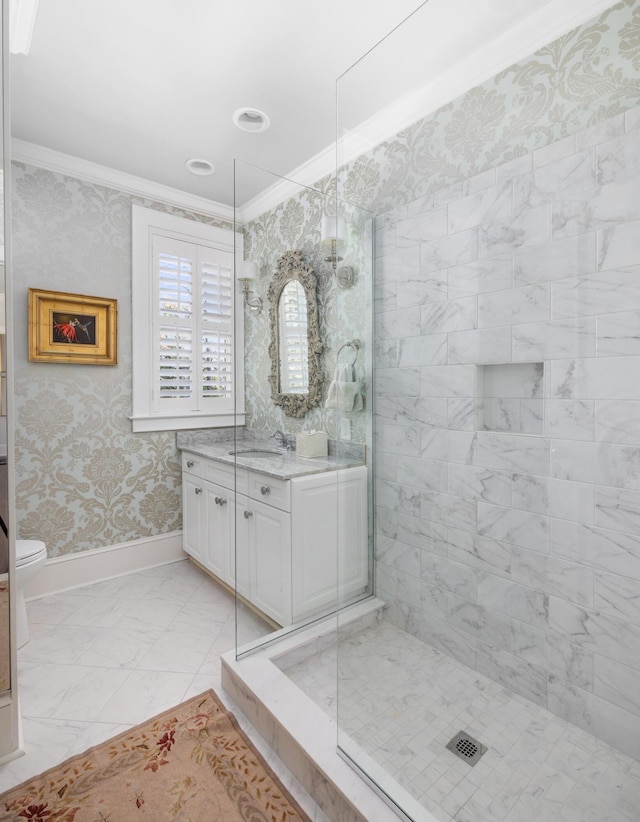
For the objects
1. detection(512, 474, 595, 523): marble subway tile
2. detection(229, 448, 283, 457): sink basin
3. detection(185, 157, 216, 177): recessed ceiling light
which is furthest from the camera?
detection(185, 157, 216, 177): recessed ceiling light

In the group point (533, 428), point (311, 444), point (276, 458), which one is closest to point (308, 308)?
point (311, 444)

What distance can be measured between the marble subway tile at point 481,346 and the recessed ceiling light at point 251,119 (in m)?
1.70

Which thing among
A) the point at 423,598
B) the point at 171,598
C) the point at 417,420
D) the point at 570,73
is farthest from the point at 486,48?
the point at 171,598

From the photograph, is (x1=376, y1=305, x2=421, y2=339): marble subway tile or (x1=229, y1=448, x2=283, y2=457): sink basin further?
(x1=229, y1=448, x2=283, y2=457): sink basin

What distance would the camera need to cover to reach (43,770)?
1.35 meters

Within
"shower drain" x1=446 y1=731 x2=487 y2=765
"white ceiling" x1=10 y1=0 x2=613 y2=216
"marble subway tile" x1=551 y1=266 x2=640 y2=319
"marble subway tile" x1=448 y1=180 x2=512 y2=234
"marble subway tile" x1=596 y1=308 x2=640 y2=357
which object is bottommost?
"shower drain" x1=446 y1=731 x2=487 y2=765

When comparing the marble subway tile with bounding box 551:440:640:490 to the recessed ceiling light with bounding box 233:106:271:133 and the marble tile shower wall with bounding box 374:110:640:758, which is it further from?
the recessed ceiling light with bounding box 233:106:271:133

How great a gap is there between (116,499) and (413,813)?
2.32 m

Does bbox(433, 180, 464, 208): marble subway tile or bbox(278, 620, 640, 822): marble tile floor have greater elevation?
bbox(433, 180, 464, 208): marble subway tile

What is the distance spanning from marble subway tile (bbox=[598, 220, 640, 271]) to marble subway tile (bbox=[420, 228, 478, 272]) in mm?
293

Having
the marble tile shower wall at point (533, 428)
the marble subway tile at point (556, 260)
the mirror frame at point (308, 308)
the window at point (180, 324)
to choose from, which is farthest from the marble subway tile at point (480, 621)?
the window at point (180, 324)

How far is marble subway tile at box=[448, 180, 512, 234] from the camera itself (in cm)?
108

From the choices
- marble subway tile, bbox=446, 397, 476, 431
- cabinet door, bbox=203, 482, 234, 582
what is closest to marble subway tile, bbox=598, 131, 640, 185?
marble subway tile, bbox=446, 397, 476, 431

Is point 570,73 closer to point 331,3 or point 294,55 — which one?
point 331,3
